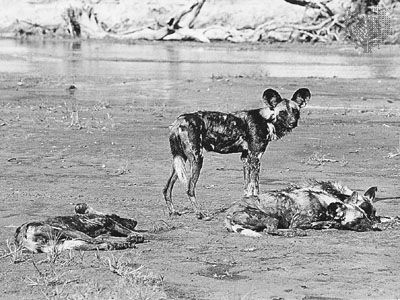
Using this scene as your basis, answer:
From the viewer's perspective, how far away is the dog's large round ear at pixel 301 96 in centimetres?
909

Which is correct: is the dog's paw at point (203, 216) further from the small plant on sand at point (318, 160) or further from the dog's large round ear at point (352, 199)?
the small plant on sand at point (318, 160)

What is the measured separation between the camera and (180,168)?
28.5 ft

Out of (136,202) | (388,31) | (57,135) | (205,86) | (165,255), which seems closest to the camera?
(165,255)

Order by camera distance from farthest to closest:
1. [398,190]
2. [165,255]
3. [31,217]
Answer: [398,190] < [31,217] < [165,255]

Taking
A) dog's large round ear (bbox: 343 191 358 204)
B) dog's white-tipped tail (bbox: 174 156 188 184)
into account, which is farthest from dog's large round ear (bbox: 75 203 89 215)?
dog's large round ear (bbox: 343 191 358 204)

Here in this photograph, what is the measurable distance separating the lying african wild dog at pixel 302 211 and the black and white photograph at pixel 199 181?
0.5 inches

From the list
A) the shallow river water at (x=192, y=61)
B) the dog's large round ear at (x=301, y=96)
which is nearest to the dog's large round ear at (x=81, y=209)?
the dog's large round ear at (x=301, y=96)

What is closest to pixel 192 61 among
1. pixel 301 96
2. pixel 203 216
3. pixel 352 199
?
pixel 301 96

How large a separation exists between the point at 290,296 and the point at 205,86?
15647 millimetres

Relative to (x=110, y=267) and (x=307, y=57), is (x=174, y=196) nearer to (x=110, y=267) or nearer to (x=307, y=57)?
(x=110, y=267)

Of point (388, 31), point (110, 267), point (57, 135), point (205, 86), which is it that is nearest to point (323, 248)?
point (110, 267)

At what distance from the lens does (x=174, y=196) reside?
976 cm

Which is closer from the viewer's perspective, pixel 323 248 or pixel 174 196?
pixel 323 248

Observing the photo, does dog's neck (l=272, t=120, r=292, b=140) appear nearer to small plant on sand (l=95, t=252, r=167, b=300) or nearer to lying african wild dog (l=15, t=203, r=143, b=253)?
lying african wild dog (l=15, t=203, r=143, b=253)
